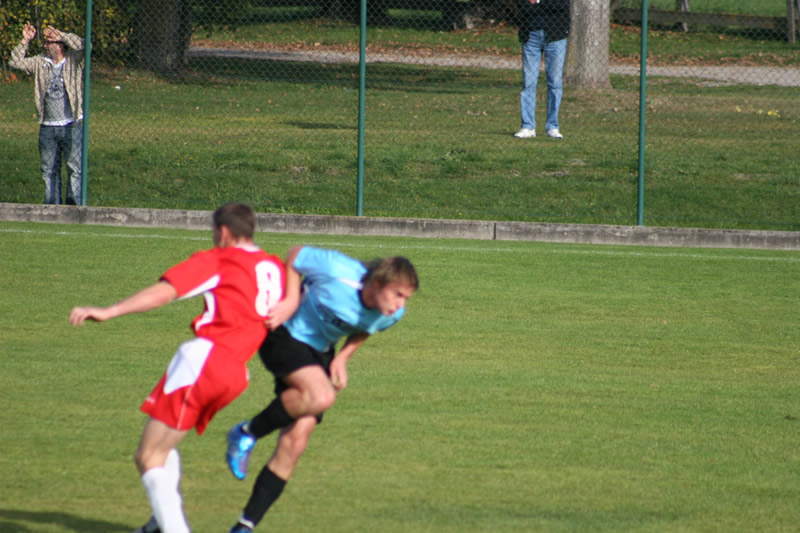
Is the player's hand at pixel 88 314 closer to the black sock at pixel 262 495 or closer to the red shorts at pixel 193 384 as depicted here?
the red shorts at pixel 193 384

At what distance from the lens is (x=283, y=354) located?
186 inches

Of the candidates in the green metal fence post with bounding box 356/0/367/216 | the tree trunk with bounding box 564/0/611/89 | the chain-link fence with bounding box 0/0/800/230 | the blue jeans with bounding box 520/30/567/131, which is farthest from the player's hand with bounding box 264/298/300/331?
the tree trunk with bounding box 564/0/611/89

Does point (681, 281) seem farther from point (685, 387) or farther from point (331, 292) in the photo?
point (331, 292)

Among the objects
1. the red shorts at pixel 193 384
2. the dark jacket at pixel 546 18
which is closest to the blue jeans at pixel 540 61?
the dark jacket at pixel 546 18

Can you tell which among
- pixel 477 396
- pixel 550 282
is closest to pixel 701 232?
pixel 550 282

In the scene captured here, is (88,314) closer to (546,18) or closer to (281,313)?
(281,313)

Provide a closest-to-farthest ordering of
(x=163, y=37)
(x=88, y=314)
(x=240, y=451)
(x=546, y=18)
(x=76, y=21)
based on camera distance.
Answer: (x=88, y=314) → (x=240, y=451) → (x=546, y=18) → (x=76, y=21) → (x=163, y=37)

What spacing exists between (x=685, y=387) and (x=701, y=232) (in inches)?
238

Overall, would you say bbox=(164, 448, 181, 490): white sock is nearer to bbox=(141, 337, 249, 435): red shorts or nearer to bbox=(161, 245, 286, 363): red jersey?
bbox=(141, 337, 249, 435): red shorts

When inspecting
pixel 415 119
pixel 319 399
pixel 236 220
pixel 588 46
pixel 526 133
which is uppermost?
pixel 588 46

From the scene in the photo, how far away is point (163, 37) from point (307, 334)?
12.3 m

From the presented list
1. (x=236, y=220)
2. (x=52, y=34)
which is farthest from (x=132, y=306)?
(x=52, y=34)

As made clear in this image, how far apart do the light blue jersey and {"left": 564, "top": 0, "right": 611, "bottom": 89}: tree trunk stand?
45.4 ft

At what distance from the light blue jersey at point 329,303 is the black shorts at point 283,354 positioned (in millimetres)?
47
